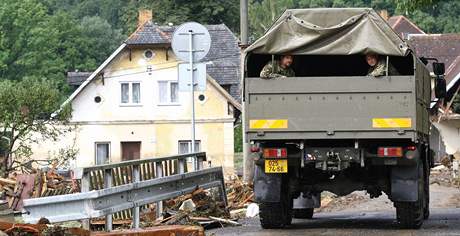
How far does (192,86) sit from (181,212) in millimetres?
3915

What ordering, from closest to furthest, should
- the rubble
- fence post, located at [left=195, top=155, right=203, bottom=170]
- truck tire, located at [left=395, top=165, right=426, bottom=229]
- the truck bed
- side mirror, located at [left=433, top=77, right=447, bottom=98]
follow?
the rubble → the truck bed → truck tire, located at [left=395, top=165, right=426, bottom=229] → side mirror, located at [left=433, top=77, right=447, bottom=98] → fence post, located at [left=195, top=155, right=203, bottom=170]

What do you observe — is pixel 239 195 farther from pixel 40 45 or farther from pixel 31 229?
pixel 40 45

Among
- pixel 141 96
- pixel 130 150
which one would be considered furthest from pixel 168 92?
pixel 130 150

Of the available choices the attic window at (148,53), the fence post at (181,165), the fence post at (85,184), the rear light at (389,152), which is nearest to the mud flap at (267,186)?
the rear light at (389,152)

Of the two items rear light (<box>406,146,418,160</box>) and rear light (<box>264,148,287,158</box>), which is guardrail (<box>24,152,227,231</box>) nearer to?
rear light (<box>264,148,287,158</box>)

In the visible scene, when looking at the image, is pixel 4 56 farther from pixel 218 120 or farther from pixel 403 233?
pixel 403 233

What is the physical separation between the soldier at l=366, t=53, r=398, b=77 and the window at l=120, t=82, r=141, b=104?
174 ft

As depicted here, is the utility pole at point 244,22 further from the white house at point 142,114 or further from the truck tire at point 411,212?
the white house at point 142,114

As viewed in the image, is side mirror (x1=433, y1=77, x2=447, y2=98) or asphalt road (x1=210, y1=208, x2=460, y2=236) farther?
side mirror (x1=433, y1=77, x2=447, y2=98)

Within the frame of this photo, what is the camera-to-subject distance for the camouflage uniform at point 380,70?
14.9 m

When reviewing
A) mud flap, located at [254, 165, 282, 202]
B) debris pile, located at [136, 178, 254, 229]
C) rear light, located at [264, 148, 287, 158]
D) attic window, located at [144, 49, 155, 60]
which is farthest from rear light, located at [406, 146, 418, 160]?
attic window, located at [144, 49, 155, 60]

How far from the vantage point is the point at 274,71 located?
599 inches

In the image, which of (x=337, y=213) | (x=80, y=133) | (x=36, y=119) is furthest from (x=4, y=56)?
(x=337, y=213)

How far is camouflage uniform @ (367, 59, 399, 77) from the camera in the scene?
14856 mm
